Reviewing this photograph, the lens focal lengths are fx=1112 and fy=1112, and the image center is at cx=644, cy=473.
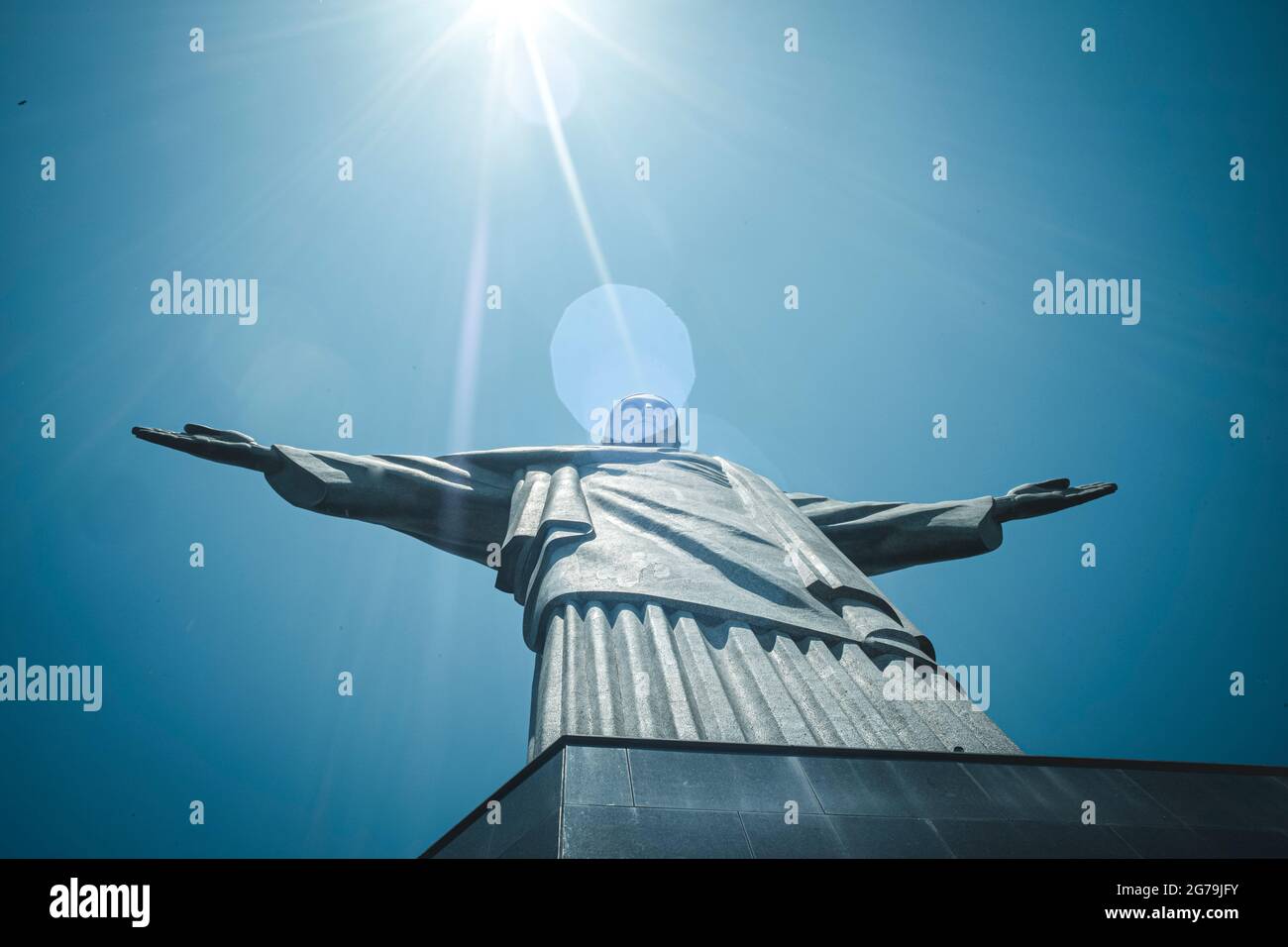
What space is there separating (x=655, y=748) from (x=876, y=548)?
17.1ft

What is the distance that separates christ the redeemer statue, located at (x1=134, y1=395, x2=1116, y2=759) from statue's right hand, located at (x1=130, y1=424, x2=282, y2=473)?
0.04ft

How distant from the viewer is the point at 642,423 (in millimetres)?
9461

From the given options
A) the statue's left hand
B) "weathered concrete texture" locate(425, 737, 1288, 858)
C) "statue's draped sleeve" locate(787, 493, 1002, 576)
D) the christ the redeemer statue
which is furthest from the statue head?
"weathered concrete texture" locate(425, 737, 1288, 858)

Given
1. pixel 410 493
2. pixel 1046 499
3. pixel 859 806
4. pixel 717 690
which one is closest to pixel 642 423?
pixel 410 493

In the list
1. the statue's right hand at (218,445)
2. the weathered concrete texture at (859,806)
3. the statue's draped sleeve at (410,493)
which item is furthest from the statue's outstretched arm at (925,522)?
the weathered concrete texture at (859,806)

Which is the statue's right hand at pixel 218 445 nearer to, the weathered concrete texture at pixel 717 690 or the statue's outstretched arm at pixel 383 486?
the statue's outstretched arm at pixel 383 486

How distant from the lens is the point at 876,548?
852 cm

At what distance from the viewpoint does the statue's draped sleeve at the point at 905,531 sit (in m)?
8.30

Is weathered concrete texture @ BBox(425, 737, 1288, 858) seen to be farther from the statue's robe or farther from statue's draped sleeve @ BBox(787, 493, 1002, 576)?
statue's draped sleeve @ BBox(787, 493, 1002, 576)

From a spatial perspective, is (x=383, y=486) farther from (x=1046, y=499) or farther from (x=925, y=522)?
(x=1046, y=499)

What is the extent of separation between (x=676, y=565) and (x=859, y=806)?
2781 mm

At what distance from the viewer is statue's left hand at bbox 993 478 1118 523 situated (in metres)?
8.45

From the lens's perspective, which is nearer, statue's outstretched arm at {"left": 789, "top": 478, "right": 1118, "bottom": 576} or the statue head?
statue's outstretched arm at {"left": 789, "top": 478, "right": 1118, "bottom": 576}
